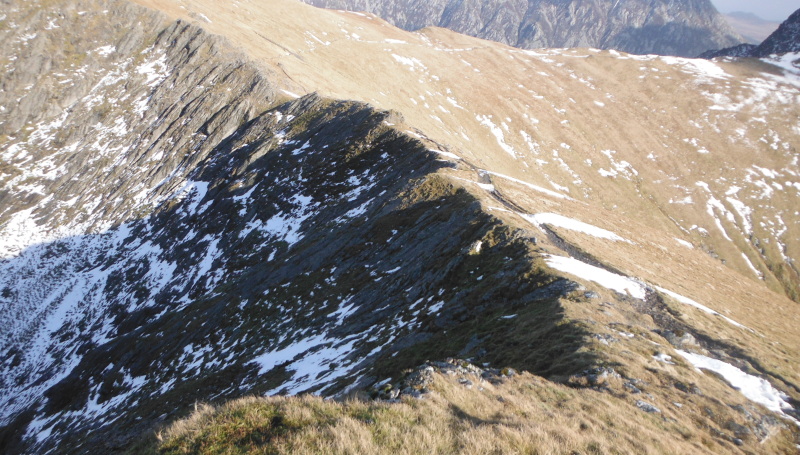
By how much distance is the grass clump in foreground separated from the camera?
7.39 meters

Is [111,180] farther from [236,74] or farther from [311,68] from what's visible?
[311,68]

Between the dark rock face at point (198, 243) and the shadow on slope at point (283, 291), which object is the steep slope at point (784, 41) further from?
the dark rock face at point (198, 243)

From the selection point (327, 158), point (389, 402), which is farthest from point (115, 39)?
point (389, 402)

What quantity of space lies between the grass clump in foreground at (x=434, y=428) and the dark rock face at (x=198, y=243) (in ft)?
14.3

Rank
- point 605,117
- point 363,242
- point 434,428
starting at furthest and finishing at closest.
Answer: point 605,117 < point 363,242 < point 434,428

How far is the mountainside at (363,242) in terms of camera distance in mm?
15203

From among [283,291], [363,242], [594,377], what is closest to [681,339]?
[594,377]

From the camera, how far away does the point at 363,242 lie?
112ft

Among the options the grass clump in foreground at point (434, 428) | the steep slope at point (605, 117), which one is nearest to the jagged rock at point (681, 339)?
the grass clump in foreground at point (434, 428)

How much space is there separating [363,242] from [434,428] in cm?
2614

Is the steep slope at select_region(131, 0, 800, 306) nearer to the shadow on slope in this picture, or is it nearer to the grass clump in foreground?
the shadow on slope

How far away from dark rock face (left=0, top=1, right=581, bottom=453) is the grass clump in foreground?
14.3 ft

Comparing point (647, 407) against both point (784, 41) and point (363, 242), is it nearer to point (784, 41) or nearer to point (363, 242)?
point (363, 242)

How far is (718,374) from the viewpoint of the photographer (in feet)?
56.0
